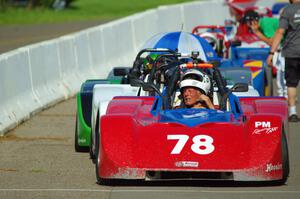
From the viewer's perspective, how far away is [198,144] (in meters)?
10.1

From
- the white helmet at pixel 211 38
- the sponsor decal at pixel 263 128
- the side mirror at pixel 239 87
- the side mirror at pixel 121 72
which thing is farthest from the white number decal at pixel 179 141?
the white helmet at pixel 211 38

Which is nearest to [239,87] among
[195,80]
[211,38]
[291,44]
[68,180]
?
[195,80]

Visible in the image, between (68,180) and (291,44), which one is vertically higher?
(68,180)

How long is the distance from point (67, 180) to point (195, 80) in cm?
179

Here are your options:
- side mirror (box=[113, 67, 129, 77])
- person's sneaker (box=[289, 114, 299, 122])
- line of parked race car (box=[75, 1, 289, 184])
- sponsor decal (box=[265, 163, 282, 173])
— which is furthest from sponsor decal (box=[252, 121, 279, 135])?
person's sneaker (box=[289, 114, 299, 122])

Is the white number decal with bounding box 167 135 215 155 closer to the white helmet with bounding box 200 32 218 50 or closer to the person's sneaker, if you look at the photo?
the person's sneaker

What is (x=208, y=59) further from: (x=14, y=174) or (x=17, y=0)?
(x=17, y=0)

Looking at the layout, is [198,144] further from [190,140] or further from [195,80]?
[195,80]

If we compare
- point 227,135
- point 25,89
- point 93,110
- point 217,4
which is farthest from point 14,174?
point 217,4

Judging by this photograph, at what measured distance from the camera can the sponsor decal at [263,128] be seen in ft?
33.6

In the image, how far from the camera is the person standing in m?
15.8

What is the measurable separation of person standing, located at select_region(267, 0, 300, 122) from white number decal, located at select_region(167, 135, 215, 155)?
5.92 metres

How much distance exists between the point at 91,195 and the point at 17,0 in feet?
140

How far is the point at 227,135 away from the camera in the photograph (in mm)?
10133
